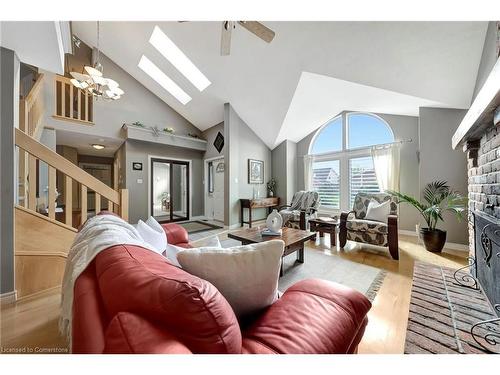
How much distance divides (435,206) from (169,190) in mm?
5607

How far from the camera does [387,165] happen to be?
4066 millimetres

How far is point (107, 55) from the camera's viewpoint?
15.9ft

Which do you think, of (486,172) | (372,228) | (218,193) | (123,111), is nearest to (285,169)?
(218,193)

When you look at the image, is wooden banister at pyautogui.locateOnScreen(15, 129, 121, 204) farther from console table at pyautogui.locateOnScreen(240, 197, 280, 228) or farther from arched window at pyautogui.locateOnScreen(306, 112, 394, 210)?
arched window at pyautogui.locateOnScreen(306, 112, 394, 210)

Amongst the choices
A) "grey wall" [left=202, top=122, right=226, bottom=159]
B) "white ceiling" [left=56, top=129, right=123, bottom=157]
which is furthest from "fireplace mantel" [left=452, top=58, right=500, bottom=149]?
"white ceiling" [left=56, top=129, right=123, bottom=157]

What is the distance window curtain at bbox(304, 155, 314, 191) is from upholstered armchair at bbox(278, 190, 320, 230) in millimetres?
1115

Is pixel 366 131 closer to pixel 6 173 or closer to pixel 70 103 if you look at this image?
pixel 6 173

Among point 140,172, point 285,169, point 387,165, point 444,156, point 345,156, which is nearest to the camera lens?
point 444,156

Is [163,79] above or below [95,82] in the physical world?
above

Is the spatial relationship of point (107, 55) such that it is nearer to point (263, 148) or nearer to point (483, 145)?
point (263, 148)

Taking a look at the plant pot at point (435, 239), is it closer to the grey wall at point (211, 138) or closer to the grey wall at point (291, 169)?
the grey wall at point (291, 169)

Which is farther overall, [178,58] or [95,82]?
[178,58]

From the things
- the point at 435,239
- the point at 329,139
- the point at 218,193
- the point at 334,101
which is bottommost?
the point at 435,239
